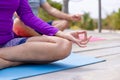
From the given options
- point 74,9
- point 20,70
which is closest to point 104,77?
point 20,70

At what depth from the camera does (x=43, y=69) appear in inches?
81.7

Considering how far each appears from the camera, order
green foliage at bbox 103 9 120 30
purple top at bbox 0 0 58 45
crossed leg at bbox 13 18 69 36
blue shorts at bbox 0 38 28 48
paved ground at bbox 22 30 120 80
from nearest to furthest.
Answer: paved ground at bbox 22 30 120 80 → purple top at bbox 0 0 58 45 → blue shorts at bbox 0 38 28 48 → crossed leg at bbox 13 18 69 36 → green foliage at bbox 103 9 120 30

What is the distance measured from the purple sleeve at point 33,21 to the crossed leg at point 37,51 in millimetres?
53

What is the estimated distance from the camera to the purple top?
6.70ft

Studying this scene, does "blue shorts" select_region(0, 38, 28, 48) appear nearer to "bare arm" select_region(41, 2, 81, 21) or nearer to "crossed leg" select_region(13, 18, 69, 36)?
"crossed leg" select_region(13, 18, 69, 36)

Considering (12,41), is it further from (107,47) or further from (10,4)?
(107,47)

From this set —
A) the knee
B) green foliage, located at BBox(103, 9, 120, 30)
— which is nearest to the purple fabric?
the knee

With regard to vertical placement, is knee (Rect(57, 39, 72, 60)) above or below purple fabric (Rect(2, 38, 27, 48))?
below

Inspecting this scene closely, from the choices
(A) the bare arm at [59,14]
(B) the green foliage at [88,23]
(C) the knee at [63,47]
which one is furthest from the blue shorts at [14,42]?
(B) the green foliage at [88,23]

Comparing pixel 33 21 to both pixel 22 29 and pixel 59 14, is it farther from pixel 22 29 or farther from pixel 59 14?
pixel 59 14

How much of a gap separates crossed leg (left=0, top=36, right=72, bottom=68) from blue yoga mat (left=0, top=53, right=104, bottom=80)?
5cm

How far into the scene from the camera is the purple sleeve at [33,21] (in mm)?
2139

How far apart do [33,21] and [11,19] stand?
0.49ft

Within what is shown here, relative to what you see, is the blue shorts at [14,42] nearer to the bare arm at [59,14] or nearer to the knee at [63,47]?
the knee at [63,47]
